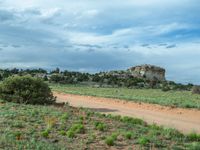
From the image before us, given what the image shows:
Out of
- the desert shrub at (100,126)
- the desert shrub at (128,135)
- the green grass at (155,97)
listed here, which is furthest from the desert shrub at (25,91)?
A: the desert shrub at (128,135)

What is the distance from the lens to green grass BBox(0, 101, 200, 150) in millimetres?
14609

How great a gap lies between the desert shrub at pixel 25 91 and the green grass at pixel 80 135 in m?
7.15

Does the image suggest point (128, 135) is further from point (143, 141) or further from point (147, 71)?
point (147, 71)

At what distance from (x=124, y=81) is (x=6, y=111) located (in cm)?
5953

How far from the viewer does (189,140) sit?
16172 mm

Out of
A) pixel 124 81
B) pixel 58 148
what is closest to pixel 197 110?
pixel 58 148

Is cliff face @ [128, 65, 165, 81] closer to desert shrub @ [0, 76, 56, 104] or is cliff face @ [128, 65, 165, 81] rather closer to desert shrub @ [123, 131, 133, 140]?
desert shrub @ [0, 76, 56, 104]

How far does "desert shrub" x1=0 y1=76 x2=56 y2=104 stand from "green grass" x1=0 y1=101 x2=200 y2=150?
23.4ft

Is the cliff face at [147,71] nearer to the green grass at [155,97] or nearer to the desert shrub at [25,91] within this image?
the green grass at [155,97]

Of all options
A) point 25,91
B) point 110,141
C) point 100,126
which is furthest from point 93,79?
point 110,141

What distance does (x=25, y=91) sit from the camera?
27703 millimetres

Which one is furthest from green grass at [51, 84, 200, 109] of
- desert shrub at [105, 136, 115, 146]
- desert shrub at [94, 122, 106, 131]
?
desert shrub at [105, 136, 115, 146]

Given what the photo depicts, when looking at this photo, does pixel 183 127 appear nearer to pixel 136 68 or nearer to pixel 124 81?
pixel 124 81

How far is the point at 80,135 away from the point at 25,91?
12060mm
